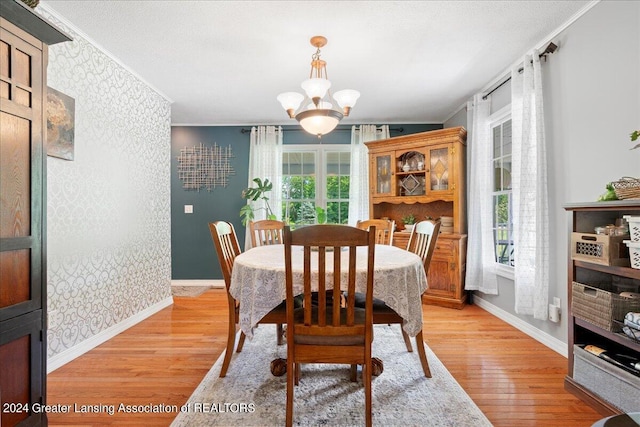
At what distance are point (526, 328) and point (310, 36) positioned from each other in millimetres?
3054

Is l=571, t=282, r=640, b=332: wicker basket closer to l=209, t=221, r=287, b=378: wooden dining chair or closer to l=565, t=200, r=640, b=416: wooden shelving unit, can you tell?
l=565, t=200, r=640, b=416: wooden shelving unit

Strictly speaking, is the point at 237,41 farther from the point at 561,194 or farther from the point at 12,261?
the point at 561,194

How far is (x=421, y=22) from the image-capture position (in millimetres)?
2381

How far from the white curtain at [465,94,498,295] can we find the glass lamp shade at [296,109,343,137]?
1962 millimetres

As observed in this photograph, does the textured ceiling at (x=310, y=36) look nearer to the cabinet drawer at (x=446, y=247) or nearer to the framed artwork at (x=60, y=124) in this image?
the framed artwork at (x=60, y=124)

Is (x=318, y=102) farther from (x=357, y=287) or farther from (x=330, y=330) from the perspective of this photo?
(x=330, y=330)

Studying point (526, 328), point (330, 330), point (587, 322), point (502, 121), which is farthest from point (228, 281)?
point (502, 121)

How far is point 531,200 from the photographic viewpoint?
8.80ft

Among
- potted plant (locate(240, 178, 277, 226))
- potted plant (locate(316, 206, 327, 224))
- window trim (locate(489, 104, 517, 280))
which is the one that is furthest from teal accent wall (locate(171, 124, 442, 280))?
window trim (locate(489, 104, 517, 280))

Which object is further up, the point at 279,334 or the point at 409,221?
the point at 409,221

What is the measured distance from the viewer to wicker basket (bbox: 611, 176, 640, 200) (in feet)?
5.30

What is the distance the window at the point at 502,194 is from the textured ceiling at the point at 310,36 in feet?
1.83

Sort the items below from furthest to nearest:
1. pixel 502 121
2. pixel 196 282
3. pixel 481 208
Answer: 1. pixel 196 282
2. pixel 481 208
3. pixel 502 121

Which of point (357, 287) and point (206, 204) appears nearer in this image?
point (357, 287)
